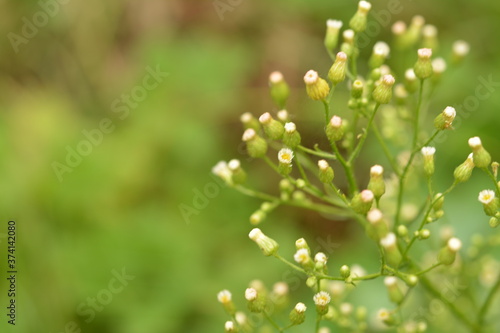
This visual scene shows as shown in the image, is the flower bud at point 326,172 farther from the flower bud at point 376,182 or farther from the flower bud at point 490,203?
the flower bud at point 490,203

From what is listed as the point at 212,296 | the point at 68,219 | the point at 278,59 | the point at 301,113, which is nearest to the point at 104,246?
the point at 68,219

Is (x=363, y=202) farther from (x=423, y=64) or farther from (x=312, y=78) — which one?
(x=423, y=64)
